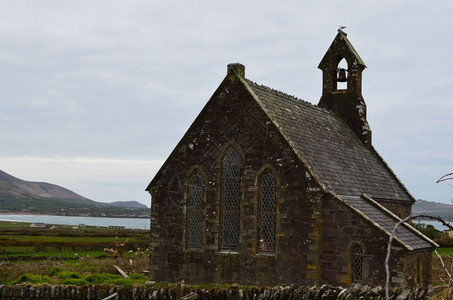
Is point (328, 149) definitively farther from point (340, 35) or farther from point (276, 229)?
point (340, 35)

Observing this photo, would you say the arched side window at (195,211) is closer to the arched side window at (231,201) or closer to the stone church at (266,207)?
the stone church at (266,207)

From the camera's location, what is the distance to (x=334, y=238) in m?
20.8

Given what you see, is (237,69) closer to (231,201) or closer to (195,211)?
(231,201)

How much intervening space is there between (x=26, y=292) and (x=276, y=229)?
9046 mm

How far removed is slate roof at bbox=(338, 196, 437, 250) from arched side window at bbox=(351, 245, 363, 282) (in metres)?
1.17

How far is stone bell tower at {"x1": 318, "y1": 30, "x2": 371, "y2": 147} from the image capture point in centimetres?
3117

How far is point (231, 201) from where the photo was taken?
75.9 feet

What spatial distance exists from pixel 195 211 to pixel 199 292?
872 cm

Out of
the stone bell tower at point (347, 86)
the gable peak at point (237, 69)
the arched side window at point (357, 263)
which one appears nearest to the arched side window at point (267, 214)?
the arched side window at point (357, 263)

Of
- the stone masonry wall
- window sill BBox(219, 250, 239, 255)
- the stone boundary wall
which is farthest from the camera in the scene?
window sill BBox(219, 250, 239, 255)

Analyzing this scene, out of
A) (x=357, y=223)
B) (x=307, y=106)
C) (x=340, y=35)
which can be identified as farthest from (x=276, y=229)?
(x=340, y=35)

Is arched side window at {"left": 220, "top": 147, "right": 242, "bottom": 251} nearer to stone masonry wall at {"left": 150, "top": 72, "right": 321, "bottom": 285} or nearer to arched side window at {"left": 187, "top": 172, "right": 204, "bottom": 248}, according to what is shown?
stone masonry wall at {"left": 150, "top": 72, "right": 321, "bottom": 285}

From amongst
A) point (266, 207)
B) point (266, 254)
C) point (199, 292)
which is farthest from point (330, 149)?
point (199, 292)

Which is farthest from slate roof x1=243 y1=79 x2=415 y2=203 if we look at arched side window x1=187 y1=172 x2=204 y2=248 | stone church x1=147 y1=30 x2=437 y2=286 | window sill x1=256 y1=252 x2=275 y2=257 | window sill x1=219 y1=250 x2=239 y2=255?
window sill x1=219 y1=250 x2=239 y2=255
